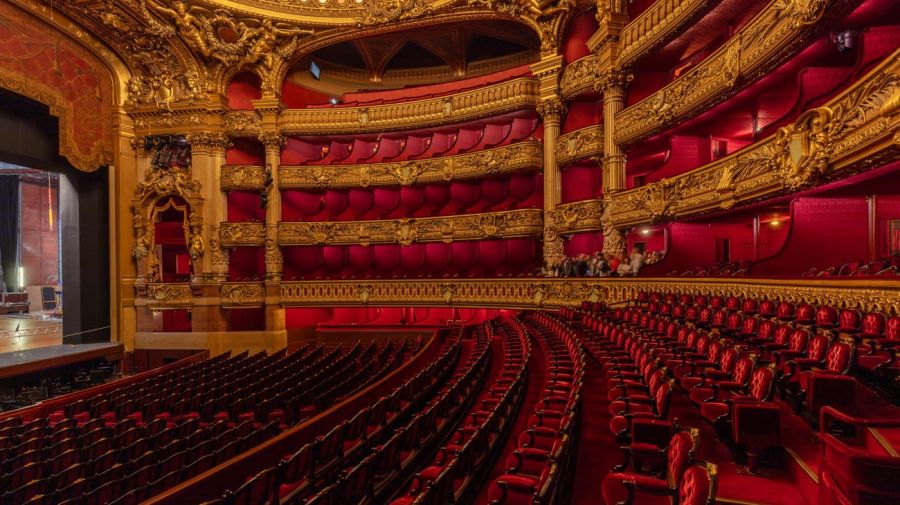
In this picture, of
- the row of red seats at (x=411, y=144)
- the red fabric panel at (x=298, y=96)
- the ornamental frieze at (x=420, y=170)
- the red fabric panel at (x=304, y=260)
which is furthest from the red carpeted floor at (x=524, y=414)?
the red fabric panel at (x=298, y=96)

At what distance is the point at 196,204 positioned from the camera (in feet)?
30.7

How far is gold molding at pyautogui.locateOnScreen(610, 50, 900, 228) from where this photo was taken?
2.73m

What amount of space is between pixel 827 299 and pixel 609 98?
4.54m

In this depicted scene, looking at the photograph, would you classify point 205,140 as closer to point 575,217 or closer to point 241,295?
point 241,295

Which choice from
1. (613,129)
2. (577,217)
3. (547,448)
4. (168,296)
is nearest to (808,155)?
(547,448)

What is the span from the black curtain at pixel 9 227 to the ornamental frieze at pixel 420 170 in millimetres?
8328

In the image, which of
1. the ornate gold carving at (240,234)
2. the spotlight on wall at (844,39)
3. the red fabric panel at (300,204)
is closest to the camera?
the spotlight on wall at (844,39)

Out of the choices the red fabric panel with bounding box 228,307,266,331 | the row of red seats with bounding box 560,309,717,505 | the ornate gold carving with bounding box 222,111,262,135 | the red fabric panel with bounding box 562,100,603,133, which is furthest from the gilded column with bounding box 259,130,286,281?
the row of red seats with bounding box 560,309,717,505

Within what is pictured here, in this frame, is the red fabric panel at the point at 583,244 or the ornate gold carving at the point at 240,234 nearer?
the red fabric panel at the point at 583,244

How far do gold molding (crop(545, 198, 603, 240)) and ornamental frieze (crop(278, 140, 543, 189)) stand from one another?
3.94 feet

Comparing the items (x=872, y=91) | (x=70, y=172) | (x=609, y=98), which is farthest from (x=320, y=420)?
(x=70, y=172)

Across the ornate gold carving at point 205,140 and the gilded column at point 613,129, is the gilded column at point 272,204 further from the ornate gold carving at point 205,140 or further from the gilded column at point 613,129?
the gilded column at point 613,129

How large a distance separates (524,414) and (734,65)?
4.09m

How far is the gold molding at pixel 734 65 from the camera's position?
3.83 m
